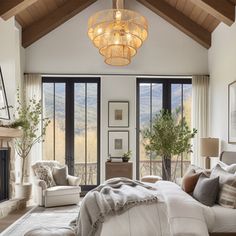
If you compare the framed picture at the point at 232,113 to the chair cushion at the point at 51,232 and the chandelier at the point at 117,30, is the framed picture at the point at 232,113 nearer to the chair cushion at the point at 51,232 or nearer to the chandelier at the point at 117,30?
the chandelier at the point at 117,30

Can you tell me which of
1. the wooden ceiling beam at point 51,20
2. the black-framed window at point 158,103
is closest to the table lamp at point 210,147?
the black-framed window at point 158,103

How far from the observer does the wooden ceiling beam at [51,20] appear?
7.21 meters

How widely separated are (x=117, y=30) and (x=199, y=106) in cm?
387

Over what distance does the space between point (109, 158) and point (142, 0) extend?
12.3ft

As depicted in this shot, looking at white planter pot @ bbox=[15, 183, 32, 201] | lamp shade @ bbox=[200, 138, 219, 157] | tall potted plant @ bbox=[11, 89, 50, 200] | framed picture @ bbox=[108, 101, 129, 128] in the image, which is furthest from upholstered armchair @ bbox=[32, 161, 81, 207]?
lamp shade @ bbox=[200, 138, 219, 157]

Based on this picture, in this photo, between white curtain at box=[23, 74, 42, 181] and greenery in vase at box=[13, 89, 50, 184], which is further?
white curtain at box=[23, 74, 42, 181]

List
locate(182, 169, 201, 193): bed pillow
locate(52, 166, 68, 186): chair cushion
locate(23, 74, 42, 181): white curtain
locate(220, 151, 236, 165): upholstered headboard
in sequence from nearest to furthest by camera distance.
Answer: locate(182, 169, 201, 193): bed pillow, locate(220, 151, 236, 165): upholstered headboard, locate(52, 166, 68, 186): chair cushion, locate(23, 74, 42, 181): white curtain

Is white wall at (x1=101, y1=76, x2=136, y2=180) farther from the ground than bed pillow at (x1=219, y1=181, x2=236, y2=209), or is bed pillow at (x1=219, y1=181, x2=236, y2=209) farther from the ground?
white wall at (x1=101, y1=76, x2=136, y2=180)

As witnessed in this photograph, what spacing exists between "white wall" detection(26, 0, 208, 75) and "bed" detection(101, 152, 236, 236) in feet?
14.8

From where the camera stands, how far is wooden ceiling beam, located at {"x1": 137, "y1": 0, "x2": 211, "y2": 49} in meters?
7.20

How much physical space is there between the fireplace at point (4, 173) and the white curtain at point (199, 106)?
4.14 metres

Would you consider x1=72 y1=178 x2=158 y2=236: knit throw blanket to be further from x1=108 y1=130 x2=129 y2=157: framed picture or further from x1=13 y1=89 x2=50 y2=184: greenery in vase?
x1=108 y1=130 x2=129 y2=157: framed picture

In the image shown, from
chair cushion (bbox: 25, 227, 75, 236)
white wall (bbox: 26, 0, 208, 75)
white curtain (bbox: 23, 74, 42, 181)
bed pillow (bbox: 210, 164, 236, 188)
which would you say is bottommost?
chair cushion (bbox: 25, 227, 75, 236)

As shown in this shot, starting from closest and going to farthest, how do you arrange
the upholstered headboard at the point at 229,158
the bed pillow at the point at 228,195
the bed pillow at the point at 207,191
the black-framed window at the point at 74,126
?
the bed pillow at the point at 228,195 → the bed pillow at the point at 207,191 → the upholstered headboard at the point at 229,158 → the black-framed window at the point at 74,126
